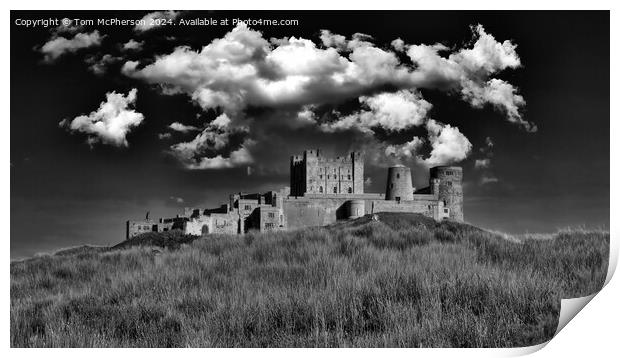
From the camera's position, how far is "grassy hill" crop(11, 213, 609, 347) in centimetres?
424

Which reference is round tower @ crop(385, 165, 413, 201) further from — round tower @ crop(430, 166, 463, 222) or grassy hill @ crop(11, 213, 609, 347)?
grassy hill @ crop(11, 213, 609, 347)

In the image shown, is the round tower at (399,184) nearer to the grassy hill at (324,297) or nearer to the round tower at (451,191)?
the round tower at (451,191)

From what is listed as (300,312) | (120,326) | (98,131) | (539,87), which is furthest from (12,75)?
(539,87)

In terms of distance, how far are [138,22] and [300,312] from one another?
11.5ft

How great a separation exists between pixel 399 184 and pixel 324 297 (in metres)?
38.6

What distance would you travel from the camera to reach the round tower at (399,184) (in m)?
42.5

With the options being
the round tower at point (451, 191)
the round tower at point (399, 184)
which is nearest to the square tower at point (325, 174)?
the round tower at point (399, 184)

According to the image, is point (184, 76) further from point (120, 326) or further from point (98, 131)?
point (120, 326)

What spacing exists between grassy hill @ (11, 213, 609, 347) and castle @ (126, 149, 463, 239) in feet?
90.0

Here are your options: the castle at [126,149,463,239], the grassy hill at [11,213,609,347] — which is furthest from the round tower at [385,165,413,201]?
the grassy hill at [11,213,609,347]

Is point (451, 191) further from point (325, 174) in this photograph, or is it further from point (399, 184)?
point (325, 174)

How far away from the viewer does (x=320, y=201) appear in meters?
39.7

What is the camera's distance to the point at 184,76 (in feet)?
23.2

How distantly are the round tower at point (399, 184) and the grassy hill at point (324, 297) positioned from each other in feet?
117
